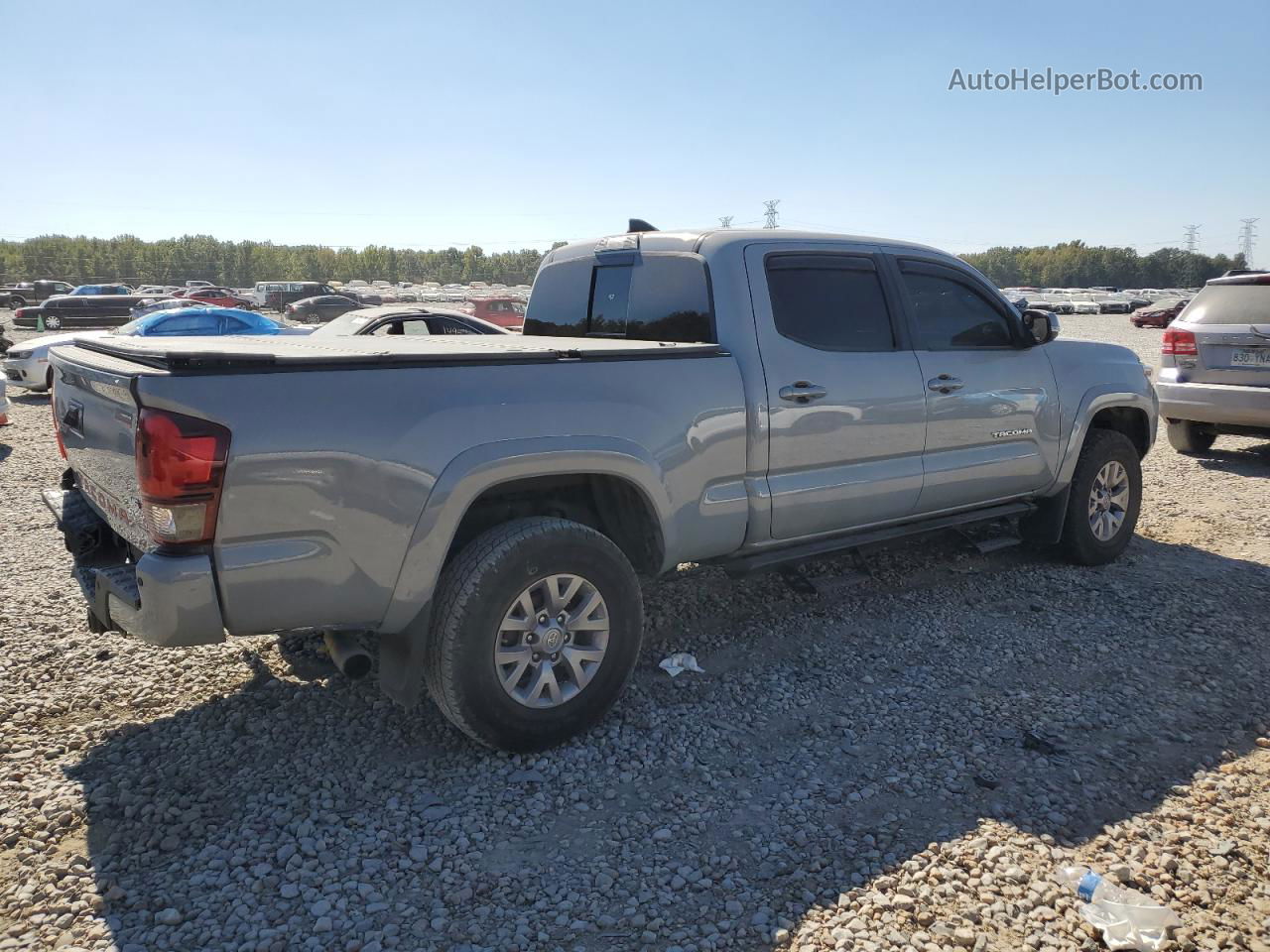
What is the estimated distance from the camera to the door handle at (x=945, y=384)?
4.81 metres

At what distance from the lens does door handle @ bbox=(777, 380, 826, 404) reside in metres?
4.18

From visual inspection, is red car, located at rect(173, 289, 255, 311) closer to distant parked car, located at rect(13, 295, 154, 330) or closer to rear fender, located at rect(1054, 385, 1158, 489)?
distant parked car, located at rect(13, 295, 154, 330)

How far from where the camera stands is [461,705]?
335cm

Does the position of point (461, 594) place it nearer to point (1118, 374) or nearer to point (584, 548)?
point (584, 548)

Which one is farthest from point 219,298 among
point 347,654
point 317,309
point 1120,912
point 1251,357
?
point 1120,912

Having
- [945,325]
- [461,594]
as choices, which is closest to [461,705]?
[461,594]

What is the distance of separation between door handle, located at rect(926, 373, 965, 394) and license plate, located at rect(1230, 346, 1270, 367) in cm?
525

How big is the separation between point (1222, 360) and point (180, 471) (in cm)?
918

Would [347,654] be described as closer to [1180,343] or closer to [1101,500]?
[1101,500]

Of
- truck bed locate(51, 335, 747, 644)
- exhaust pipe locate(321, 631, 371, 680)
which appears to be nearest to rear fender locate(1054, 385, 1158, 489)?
truck bed locate(51, 335, 747, 644)

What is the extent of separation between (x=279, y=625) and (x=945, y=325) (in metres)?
3.77

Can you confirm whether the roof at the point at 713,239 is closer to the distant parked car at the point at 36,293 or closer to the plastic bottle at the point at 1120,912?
the plastic bottle at the point at 1120,912

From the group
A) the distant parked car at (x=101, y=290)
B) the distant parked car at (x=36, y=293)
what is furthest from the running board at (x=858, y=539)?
the distant parked car at (x=36, y=293)

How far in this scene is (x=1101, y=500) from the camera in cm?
595
